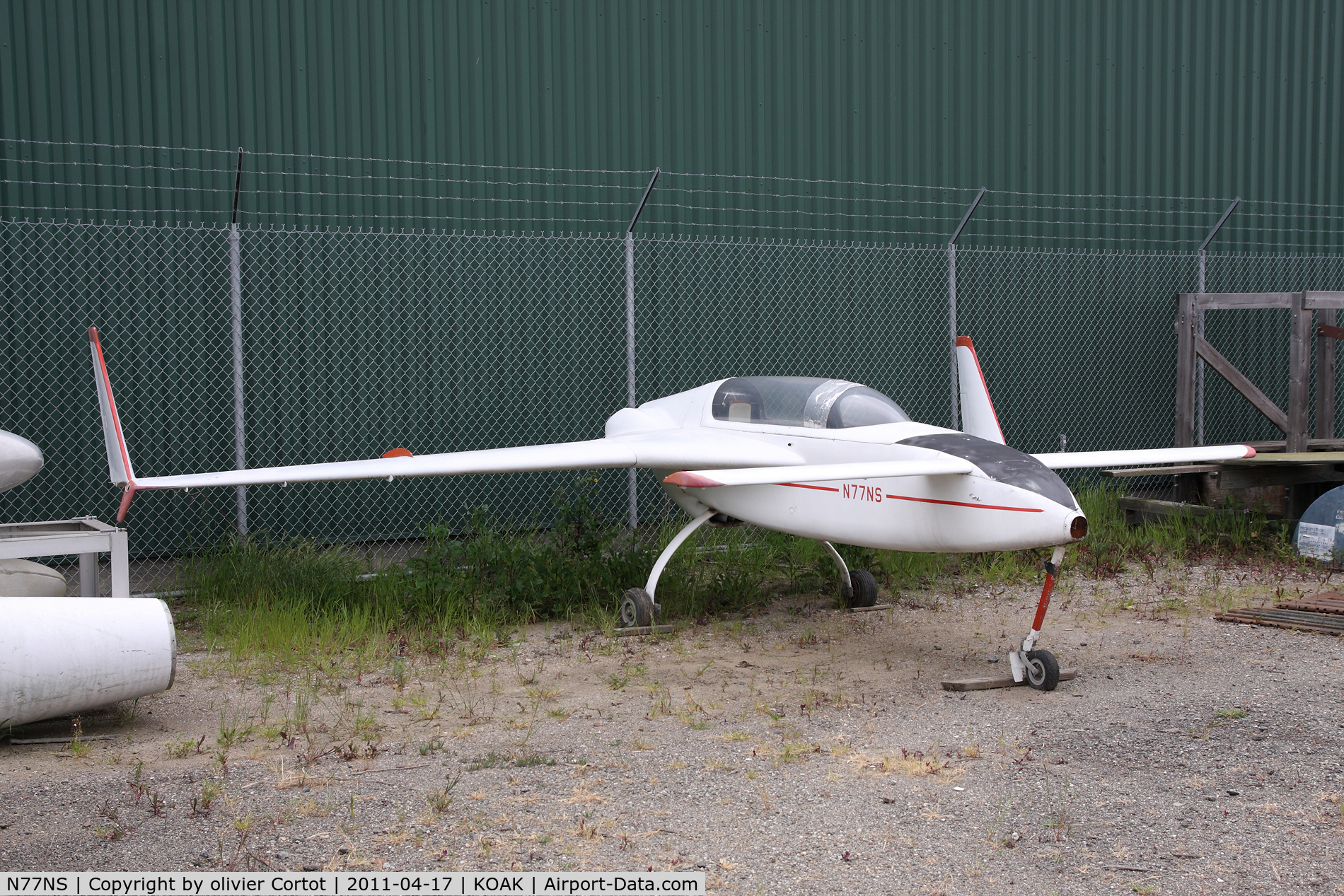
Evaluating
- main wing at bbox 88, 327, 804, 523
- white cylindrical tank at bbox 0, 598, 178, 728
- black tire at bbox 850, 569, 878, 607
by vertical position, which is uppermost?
main wing at bbox 88, 327, 804, 523

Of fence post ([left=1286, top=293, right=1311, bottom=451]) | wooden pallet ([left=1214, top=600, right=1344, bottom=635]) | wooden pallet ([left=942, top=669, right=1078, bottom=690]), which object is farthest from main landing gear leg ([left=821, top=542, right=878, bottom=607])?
fence post ([left=1286, top=293, right=1311, bottom=451])

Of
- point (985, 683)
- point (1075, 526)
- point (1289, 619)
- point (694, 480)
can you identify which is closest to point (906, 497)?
point (1075, 526)

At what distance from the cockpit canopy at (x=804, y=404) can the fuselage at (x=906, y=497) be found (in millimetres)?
40

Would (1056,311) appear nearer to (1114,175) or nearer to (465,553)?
(1114,175)

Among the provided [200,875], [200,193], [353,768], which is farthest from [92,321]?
[200,875]

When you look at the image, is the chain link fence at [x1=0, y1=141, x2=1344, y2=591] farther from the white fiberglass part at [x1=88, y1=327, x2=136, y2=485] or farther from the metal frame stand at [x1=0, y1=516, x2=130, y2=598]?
the white fiberglass part at [x1=88, y1=327, x2=136, y2=485]

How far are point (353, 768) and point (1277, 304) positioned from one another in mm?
9933

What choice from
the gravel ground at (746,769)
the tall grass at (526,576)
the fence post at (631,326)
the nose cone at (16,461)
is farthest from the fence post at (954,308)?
the nose cone at (16,461)

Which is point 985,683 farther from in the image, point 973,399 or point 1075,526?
point 973,399

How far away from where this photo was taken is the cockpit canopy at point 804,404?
20.1 ft

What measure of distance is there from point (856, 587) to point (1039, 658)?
7.23ft

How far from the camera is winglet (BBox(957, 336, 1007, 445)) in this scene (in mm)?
6668

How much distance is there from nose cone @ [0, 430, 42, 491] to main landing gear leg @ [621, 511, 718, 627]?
11.7ft

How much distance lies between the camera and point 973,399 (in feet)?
22.3
